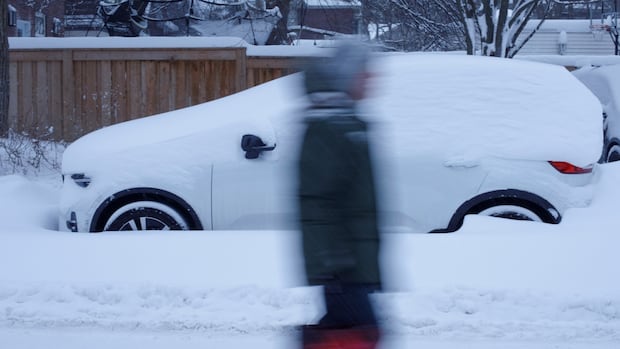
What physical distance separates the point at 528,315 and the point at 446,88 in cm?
225

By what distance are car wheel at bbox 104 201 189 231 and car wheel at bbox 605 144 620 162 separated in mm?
5236

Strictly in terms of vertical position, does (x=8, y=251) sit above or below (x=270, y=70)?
below

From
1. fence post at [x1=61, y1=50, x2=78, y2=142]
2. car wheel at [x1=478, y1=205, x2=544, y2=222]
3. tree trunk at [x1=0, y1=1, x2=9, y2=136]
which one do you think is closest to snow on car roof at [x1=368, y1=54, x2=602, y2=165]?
car wheel at [x1=478, y1=205, x2=544, y2=222]

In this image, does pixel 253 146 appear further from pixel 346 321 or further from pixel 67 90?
pixel 67 90

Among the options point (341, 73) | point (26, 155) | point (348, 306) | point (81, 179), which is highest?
point (341, 73)

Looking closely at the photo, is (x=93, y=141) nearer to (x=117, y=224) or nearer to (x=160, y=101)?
(x=117, y=224)

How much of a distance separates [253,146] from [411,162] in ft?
4.04

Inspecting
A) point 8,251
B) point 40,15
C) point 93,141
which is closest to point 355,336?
point 8,251

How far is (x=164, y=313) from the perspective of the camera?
17.7 ft

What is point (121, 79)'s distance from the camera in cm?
1332

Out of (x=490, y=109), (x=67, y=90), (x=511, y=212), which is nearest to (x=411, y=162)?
(x=490, y=109)

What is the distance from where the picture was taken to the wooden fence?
521 inches

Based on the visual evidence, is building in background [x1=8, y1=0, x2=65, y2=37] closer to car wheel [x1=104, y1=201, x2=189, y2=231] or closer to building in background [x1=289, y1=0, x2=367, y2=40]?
building in background [x1=289, y1=0, x2=367, y2=40]

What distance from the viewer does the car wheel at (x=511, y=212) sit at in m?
6.73
